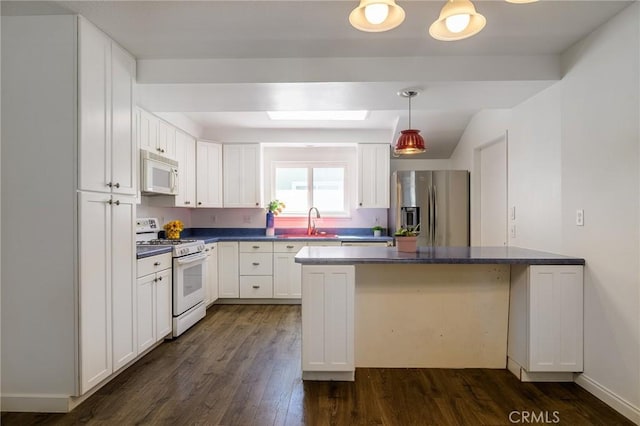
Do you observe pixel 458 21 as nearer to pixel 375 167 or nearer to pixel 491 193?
pixel 491 193

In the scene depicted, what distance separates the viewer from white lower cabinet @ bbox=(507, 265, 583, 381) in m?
2.23

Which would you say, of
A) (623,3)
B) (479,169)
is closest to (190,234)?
(479,169)

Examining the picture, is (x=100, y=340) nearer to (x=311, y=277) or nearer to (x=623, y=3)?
(x=311, y=277)

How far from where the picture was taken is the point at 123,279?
2344 millimetres

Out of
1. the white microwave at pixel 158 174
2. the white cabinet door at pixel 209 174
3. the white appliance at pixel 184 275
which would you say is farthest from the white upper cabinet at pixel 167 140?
the white appliance at pixel 184 275

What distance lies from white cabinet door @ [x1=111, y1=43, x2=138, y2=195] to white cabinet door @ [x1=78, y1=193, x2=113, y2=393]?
212mm

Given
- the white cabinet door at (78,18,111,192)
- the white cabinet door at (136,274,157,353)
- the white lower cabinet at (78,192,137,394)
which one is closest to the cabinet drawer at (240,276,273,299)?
the white cabinet door at (136,274,157,353)

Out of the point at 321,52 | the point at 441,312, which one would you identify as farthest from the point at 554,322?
the point at 321,52

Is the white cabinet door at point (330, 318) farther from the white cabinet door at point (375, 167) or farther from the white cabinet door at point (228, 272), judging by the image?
the white cabinet door at point (375, 167)

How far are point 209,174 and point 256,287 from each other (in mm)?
1649

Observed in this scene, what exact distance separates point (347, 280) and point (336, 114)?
242cm

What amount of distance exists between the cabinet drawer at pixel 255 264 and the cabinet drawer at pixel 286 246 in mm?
145

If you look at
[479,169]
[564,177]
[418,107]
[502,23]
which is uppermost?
[502,23]

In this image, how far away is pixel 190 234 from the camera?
481 cm
